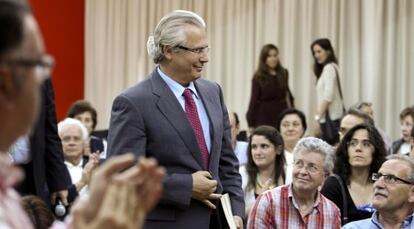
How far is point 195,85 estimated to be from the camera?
3777 mm

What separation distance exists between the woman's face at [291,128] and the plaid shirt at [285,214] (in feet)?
9.69

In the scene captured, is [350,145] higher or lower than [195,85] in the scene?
lower

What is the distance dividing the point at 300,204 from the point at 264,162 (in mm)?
1627

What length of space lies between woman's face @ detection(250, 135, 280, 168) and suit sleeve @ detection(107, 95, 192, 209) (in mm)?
2693

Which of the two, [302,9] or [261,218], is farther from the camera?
[302,9]

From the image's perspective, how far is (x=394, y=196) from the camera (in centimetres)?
449

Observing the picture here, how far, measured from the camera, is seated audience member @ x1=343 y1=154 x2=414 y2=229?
445cm

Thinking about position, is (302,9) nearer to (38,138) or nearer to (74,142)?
(74,142)

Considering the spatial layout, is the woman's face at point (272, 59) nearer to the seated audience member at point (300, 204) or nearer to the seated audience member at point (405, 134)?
the seated audience member at point (405, 134)

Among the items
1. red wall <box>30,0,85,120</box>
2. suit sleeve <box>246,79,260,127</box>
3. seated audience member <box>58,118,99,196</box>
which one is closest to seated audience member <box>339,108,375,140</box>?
seated audience member <box>58,118,99,196</box>

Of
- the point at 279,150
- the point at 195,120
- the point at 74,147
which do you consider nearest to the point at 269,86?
the point at 279,150

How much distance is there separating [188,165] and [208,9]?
8.91 metres

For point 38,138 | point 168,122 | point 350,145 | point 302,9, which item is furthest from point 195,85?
point 302,9

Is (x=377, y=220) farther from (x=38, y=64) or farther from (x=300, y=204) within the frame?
(x=38, y=64)
